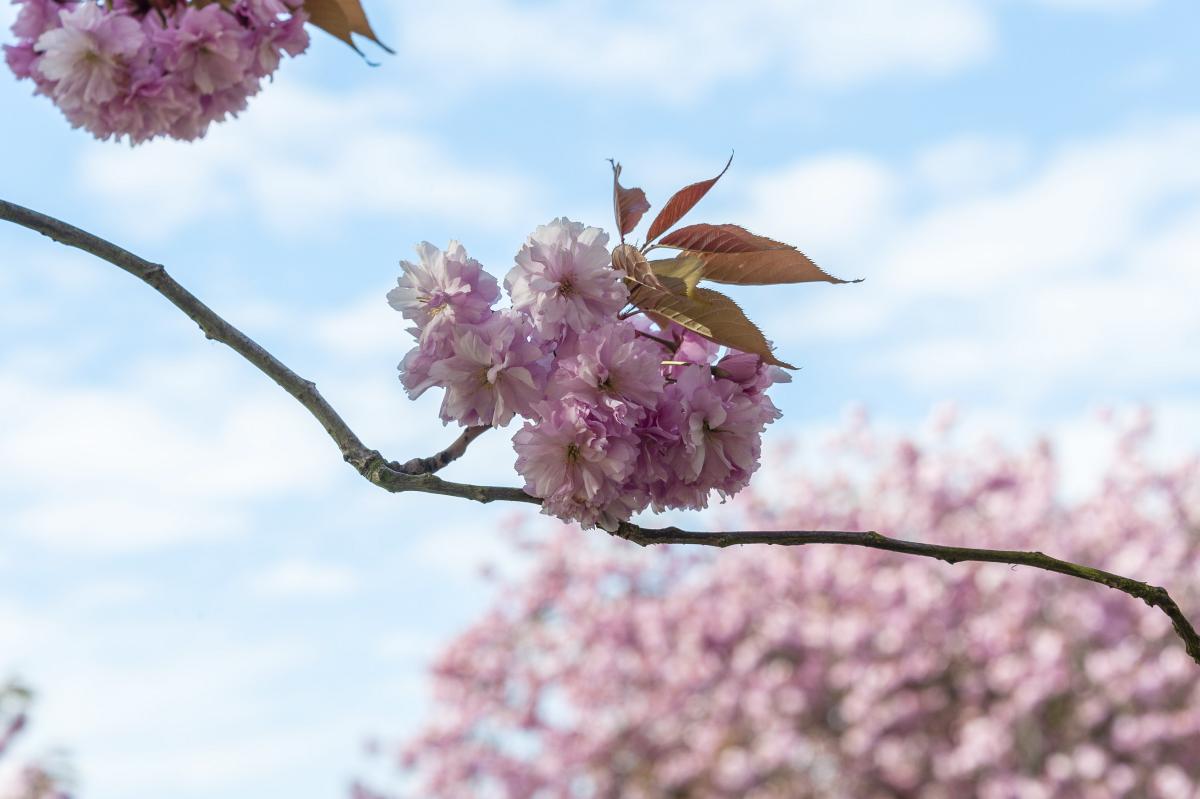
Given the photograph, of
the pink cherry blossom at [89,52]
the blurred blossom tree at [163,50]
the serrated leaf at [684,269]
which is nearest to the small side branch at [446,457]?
the serrated leaf at [684,269]

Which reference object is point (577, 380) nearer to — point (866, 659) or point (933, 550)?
point (933, 550)

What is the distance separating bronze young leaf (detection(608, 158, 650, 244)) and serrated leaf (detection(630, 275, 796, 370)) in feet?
0.20

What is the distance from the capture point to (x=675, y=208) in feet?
3.66

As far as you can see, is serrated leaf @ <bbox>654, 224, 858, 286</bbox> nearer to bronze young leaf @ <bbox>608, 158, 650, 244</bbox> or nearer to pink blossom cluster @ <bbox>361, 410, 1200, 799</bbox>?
bronze young leaf @ <bbox>608, 158, 650, 244</bbox>

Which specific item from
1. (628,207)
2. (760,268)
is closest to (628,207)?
(628,207)

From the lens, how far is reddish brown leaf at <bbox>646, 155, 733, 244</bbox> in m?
1.11

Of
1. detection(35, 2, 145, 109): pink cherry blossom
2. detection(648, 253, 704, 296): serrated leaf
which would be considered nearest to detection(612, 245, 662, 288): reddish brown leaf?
detection(648, 253, 704, 296): serrated leaf

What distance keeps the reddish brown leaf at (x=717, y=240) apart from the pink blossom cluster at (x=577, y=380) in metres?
0.07

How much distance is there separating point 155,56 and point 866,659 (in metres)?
6.70

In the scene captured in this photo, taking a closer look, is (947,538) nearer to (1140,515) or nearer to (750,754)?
(1140,515)

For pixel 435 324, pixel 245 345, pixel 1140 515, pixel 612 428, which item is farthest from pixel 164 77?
pixel 1140 515

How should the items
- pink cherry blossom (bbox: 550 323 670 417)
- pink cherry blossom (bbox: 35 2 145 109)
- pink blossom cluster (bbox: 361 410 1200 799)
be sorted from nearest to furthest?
pink cherry blossom (bbox: 550 323 670 417) → pink cherry blossom (bbox: 35 2 145 109) → pink blossom cluster (bbox: 361 410 1200 799)

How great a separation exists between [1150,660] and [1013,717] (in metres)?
0.96

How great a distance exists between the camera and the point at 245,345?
119 centimetres
